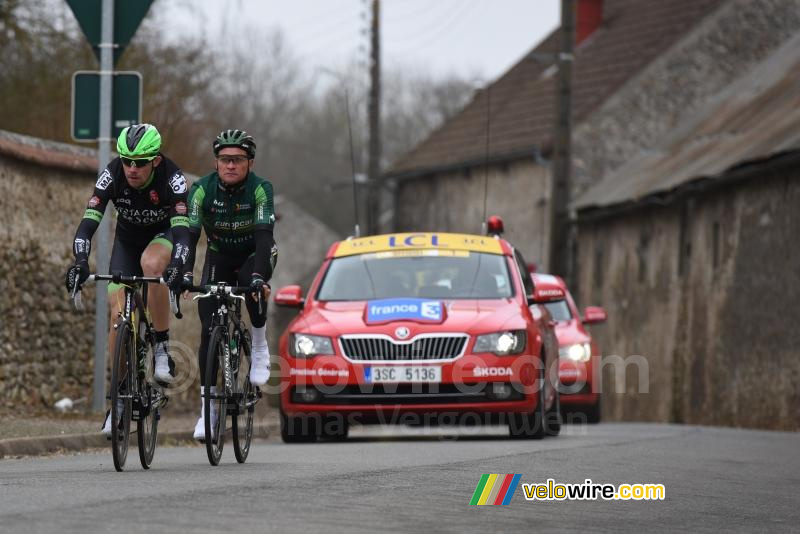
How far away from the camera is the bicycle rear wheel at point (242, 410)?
10.6 metres

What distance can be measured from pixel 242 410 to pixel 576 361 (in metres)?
9.93

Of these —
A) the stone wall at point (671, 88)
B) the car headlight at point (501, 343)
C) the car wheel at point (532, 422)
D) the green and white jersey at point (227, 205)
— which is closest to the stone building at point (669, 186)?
the stone wall at point (671, 88)

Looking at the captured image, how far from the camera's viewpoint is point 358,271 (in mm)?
15195

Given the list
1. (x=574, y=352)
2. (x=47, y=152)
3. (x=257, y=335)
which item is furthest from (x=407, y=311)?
(x=574, y=352)

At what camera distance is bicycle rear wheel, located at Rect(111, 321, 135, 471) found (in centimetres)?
959

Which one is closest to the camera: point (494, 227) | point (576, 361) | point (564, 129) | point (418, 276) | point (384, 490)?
point (384, 490)

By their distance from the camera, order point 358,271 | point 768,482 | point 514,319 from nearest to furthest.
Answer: point 768,482
point 514,319
point 358,271

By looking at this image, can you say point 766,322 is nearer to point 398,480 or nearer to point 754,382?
point 754,382

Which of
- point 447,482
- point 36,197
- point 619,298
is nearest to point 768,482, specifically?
point 447,482

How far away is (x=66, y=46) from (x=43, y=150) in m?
10.3

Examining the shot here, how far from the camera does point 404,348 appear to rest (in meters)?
13.8

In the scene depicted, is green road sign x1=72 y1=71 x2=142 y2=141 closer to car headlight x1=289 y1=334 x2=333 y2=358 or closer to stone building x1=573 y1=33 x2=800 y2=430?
car headlight x1=289 y1=334 x2=333 y2=358

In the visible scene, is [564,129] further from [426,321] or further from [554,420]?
[426,321]

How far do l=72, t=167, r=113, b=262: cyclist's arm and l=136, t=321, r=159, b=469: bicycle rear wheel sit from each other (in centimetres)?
68
